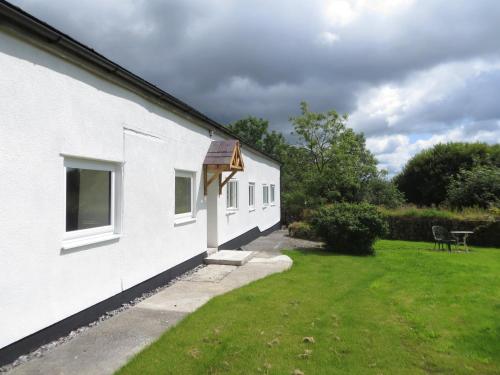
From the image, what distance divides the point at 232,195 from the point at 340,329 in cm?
871

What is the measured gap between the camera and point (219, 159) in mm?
10023

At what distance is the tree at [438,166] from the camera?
1104 inches

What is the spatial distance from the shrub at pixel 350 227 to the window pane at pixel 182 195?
556cm

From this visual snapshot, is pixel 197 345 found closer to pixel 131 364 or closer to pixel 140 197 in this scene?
pixel 131 364

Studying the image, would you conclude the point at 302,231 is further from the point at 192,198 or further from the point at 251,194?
the point at 192,198

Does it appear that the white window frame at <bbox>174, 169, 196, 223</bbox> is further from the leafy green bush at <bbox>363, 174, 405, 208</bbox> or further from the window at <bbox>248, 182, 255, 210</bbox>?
the leafy green bush at <bbox>363, 174, 405, 208</bbox>

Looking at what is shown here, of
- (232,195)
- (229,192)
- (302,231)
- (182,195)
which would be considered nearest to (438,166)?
(302,231)

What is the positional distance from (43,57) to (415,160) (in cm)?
3203

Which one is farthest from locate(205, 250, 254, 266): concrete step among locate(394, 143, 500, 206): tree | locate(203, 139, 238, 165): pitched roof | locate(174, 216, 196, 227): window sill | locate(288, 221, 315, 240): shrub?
locate(394, 143, 500, 206): tree

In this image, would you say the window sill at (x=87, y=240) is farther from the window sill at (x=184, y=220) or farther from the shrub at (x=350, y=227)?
the shrub at (x=350, y=227)

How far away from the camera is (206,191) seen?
398 inches

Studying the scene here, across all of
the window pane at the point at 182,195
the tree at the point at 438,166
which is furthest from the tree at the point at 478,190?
the window pane at the point at 182,195

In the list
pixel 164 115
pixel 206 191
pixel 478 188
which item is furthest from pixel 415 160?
pixel 164 115

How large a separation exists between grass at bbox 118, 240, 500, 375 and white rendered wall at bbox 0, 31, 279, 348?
55.5 inches
